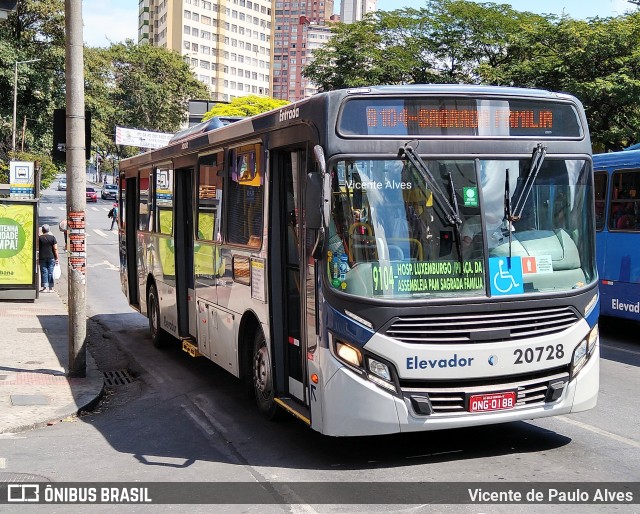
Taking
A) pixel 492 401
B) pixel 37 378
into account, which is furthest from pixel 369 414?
pixel 37 378

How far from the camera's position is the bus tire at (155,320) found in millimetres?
14055

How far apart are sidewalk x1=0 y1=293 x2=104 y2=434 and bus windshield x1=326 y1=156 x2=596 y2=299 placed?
→ 443cm

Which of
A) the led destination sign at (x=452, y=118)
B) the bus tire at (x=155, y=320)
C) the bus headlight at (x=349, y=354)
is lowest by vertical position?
the bus tire at (x=155, y=320)

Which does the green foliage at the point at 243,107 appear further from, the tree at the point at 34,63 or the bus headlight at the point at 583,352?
the bus headlight at the point at 583,352

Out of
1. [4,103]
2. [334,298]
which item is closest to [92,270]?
[4,103]

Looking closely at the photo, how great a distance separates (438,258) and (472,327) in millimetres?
610

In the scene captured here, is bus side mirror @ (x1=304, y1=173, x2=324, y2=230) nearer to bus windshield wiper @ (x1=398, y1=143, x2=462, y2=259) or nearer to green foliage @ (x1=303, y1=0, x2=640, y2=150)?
bus windshield wiper @ (x1=398, y1=143, x2=462, y2=259)

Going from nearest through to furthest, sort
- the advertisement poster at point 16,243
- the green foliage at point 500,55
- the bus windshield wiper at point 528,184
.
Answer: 1. the bus windshield wiper at point 528,184
2. the advertisement poster at point 16,243
3. the green foliage at point 500,55

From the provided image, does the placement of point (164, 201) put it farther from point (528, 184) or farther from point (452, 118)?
point (528, 184)

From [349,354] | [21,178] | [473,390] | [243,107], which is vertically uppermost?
[243,107]

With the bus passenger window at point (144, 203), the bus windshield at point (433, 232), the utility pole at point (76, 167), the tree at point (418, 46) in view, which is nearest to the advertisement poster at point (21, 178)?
the bus passenger window at point (144, 203)

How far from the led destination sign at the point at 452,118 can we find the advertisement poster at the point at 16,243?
15.5 meters

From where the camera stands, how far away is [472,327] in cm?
682

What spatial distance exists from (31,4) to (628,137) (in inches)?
Answer: 1146
